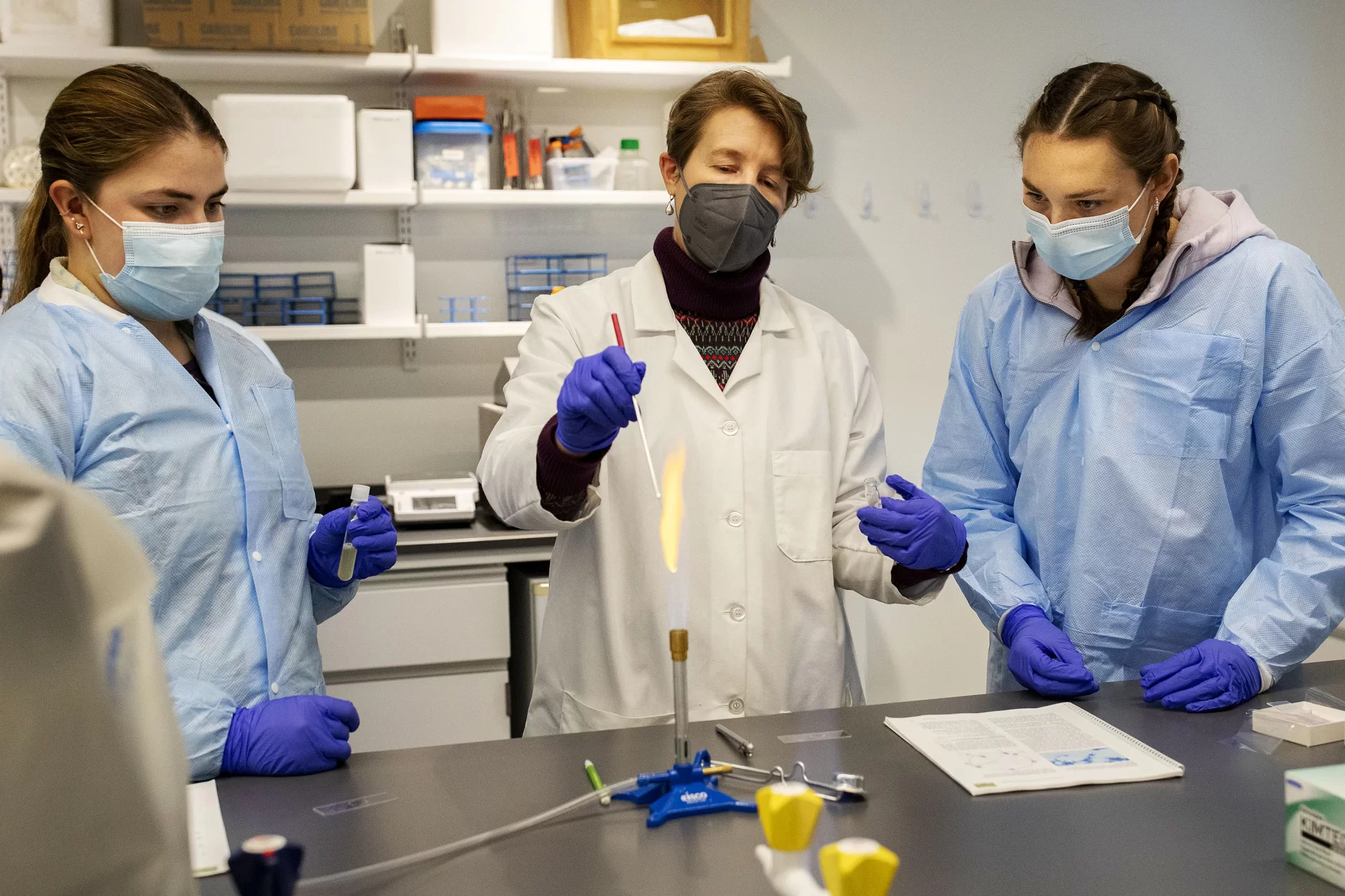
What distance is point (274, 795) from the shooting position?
48.3 inches

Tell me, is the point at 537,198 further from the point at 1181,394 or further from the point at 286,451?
the point at 1181,394

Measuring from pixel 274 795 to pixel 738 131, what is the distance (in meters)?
1.12

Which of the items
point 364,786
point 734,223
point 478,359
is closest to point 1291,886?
point 364,786

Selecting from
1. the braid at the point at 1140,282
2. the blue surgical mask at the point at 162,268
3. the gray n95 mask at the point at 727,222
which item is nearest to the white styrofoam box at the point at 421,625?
the blue surgical mask at the point at 162,268

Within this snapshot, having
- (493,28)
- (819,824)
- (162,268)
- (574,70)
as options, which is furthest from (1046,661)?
(493,28)

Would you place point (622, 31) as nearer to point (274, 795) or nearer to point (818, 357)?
point (818, 357)

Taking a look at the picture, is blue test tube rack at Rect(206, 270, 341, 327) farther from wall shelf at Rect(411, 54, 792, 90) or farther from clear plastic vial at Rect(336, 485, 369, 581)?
clear plastic vial at Rect(336, 485, 369, 581)

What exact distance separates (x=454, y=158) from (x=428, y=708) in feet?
4.96

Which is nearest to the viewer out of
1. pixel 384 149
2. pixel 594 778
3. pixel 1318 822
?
pixel 1318 822

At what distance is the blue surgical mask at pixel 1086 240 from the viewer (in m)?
1.62

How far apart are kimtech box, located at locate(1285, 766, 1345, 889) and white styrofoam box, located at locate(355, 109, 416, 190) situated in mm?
2604

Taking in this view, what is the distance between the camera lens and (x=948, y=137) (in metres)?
3.68

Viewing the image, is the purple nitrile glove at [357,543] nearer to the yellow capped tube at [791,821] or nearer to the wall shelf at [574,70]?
the yellow capped tube at [791,821]

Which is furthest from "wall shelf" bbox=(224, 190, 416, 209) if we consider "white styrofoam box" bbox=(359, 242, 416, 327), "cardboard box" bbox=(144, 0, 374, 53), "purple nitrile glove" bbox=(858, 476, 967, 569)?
"purple nitrile glove" bbox=(858, 476, 967, 569)
